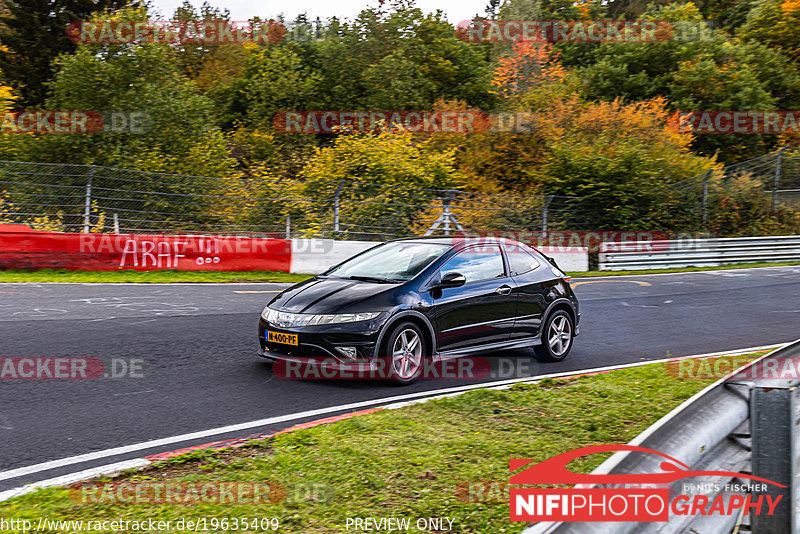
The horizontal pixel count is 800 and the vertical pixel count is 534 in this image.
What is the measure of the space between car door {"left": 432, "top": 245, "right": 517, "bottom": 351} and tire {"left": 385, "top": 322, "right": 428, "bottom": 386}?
0.92 ft

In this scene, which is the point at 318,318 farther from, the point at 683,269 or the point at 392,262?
the point at 683,269

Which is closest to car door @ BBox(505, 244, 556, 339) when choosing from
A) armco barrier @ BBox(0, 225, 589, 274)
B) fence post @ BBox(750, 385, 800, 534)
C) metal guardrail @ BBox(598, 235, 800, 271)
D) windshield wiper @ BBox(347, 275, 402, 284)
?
windshield wiper @ BBox(347, 275, 402, 284)

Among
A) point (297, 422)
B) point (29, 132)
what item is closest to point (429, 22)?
point (29, 132)

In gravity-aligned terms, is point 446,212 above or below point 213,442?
above

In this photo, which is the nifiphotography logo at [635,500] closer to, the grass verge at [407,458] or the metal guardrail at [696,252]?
the grass verge at [407,458]

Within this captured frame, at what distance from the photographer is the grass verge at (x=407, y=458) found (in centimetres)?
405

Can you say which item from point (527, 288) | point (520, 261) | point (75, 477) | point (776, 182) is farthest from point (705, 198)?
point (75, 477)

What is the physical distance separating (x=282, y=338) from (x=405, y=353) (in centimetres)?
129

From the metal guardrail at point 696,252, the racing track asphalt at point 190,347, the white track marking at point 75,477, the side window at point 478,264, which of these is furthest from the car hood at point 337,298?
the metal guardrail at point 696,252

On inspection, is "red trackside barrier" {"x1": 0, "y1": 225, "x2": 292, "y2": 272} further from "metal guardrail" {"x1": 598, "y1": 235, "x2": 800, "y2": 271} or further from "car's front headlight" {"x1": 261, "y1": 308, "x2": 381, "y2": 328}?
"metal guardrail" {"x1": 598, "y1": 235, "x2": 800, "y2": 271}

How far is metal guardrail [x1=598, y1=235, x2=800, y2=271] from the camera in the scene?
914 inches

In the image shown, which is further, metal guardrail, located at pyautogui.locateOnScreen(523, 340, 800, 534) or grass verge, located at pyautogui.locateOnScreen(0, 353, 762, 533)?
grass verge, located at pyautogui.locateOnScreen(0, 353, 762, 533)

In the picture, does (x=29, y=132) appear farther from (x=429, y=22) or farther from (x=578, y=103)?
(x=429, y=22)

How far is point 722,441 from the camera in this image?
3.12m
